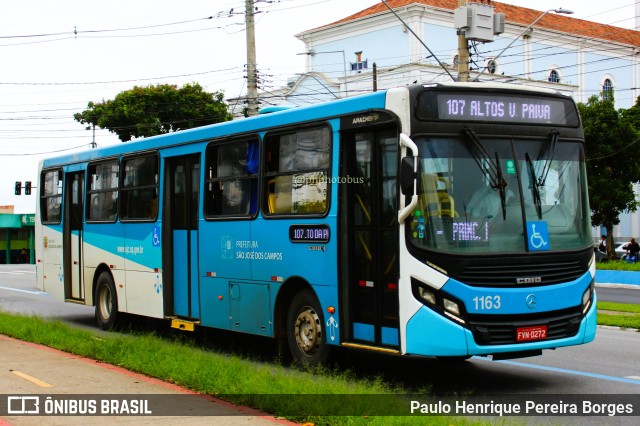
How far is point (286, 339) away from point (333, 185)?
2.42 metres

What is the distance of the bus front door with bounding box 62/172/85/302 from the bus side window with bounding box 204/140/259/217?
207 inches

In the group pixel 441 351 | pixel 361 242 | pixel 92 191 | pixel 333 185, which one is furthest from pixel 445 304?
pixel 92 191

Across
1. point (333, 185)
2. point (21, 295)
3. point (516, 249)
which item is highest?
point (333, 185)

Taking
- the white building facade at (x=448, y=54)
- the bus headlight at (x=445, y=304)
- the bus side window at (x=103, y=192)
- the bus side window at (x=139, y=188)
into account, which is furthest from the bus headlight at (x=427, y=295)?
the white building facade at (x=448, y=54)

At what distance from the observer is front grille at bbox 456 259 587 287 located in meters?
9.53

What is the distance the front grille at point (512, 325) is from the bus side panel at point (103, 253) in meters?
8.47

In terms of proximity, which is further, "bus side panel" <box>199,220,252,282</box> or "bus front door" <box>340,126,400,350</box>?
"bus side panel" <box>199,220,252,282</box>

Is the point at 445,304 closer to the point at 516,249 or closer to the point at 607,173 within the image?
the point at 516,249

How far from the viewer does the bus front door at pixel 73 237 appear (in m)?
18.0

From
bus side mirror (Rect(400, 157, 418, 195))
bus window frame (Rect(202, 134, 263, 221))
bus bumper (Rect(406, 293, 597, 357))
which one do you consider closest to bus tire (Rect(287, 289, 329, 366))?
bus window frame (Rect(202, 134, 263, 221))

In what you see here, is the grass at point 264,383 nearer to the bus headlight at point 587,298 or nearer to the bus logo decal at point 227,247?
the bus logo decal at point 227,247

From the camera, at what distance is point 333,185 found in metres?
10.9

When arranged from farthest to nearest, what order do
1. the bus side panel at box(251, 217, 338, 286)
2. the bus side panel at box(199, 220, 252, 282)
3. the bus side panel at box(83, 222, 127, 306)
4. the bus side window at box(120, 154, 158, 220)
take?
the bus side panel at box(83, 222, 127, 306) → the bus side window at box(120, 154, 158, 220) → the bus side panel at box(199, 220, 252, 282) → the bus side panel at box(251, 217, 338, 286)

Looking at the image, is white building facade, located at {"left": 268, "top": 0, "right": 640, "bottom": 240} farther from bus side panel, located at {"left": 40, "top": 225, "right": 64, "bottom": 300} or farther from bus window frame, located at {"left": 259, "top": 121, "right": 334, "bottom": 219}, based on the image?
bus window frame, located at {"left": 259, "top": 121, "right": 334, "bottom": 219}
